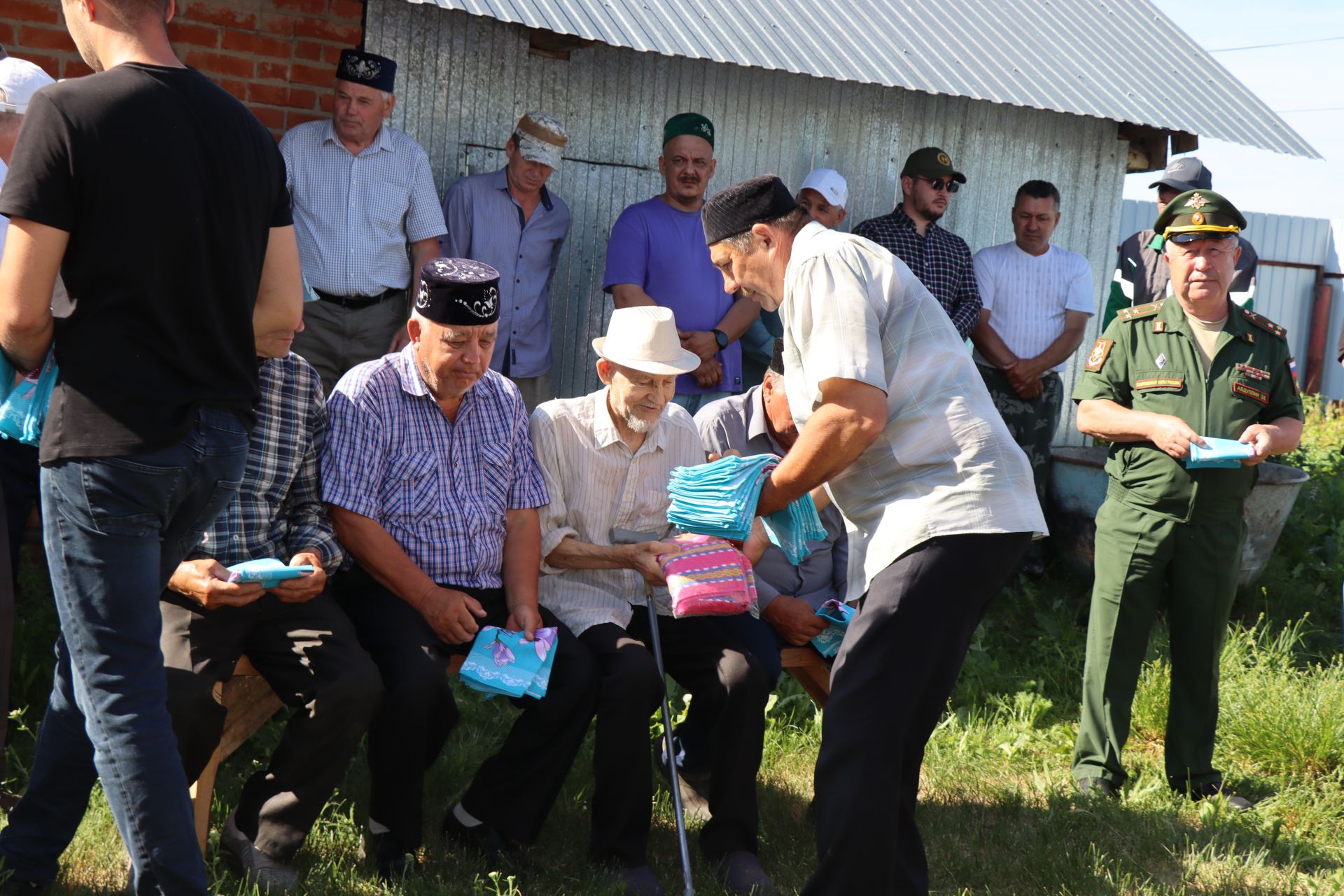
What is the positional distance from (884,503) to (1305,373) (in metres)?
15.1

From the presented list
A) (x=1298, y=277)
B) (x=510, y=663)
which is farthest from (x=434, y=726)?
(x=1298, y=277)

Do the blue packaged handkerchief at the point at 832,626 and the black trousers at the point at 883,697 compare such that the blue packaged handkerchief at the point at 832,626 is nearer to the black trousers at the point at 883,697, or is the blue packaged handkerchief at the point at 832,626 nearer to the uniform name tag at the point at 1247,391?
the black trousers at the point at 883,697

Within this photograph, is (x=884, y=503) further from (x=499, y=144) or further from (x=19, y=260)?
(x=499, y=144)

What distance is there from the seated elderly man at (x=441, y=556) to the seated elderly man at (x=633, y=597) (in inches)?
3.9

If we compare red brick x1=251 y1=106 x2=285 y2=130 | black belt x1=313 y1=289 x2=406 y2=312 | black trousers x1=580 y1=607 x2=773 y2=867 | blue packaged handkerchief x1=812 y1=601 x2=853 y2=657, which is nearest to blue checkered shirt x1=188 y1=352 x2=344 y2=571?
black trousers x1=580 y1=607 x2=773 y2=867

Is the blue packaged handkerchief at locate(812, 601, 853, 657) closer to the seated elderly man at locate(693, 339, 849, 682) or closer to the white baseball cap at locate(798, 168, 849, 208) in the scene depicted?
the seated elderly man at locate(693, 339, 849, 682)

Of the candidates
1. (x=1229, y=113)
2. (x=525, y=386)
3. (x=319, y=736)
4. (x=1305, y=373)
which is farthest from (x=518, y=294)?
(x=1305, y=373)

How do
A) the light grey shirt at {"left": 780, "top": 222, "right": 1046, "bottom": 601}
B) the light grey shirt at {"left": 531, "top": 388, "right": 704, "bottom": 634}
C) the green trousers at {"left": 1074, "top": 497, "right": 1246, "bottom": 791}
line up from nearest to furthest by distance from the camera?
the light grey shirt at {"left": 780, "top": 222, "right": 1046, "bottom": 601}
the light grey shirt at {"left": 531, "top": 388, "right": 704, "bottom": 634}
the green trousers at {"left": 1074, "top": 497, "right": 1246, "bottom": 791}

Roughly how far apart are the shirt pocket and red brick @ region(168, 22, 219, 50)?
98.2 inches

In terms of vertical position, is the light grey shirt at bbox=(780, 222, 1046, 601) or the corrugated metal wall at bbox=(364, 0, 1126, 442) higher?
the corrugated metal wall at bbox=(364, 0, 1126, 442)

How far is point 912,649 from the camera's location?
2.93 m

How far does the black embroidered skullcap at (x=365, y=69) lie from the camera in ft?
17.2

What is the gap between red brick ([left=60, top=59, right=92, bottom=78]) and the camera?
502 centimetres

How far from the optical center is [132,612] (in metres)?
2.63
